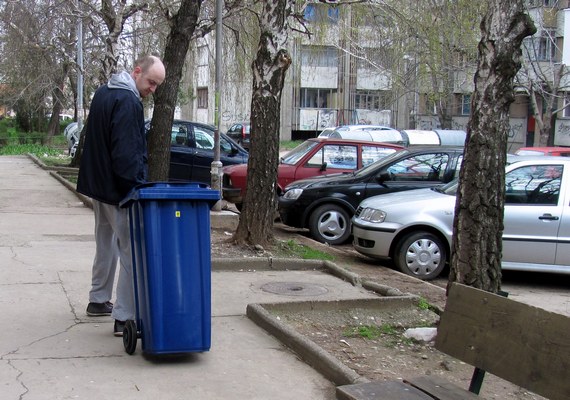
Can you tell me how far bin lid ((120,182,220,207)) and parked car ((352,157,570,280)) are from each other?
16.9 feet

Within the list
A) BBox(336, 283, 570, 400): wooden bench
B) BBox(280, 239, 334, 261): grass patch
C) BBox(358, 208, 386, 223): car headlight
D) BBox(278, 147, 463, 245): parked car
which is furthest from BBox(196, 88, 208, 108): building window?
BBox(336, 283, 570, 400): wooden bench

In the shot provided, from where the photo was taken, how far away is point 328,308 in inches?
264

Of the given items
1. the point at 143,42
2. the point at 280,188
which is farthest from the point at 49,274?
the point at 143,42

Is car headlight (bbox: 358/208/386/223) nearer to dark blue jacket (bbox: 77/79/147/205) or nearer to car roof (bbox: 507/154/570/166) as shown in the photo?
car roof (bbox: 507/154/570/166)

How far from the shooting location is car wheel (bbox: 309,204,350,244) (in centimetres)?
1180

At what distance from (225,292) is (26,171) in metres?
18.3

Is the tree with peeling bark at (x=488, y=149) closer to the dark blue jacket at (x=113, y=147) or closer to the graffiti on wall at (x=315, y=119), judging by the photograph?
the dark blue jacket at (x=113, y=147)

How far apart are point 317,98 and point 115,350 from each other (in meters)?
55.1

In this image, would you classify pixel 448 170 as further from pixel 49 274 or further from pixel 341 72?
pixel 341 72

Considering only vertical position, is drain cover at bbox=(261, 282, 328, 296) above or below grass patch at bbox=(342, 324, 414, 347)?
below

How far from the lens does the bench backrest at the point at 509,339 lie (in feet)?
11.4

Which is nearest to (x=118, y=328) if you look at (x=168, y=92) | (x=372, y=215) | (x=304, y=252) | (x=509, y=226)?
(x=304, y=252)

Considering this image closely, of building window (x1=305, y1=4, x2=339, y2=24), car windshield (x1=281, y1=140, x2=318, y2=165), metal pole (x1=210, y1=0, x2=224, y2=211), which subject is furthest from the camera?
building window (x1=305, y1=4, x2=339, y2=24)

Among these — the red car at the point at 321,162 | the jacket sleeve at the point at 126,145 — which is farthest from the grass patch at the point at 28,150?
the jacket sleeve at the point at 126,145
